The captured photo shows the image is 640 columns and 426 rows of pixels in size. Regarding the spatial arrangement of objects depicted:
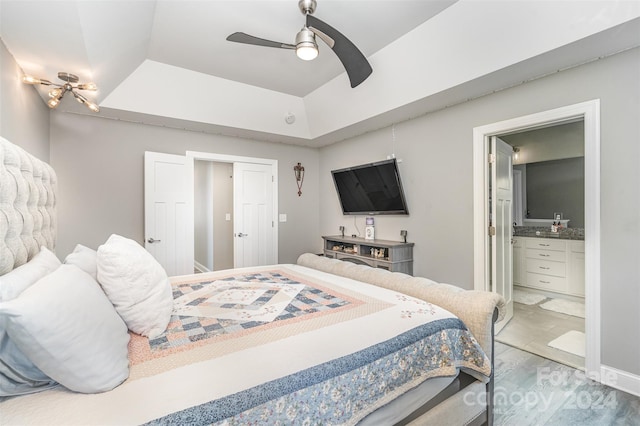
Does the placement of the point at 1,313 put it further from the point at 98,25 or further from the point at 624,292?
the point at 624,292

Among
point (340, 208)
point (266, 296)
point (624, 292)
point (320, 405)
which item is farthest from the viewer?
point (340, 208)

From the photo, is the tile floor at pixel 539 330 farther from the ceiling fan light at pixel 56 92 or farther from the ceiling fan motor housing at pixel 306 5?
the ceiling fan light at pixel 56 92

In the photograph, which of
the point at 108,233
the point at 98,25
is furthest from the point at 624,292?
the point at 108,233

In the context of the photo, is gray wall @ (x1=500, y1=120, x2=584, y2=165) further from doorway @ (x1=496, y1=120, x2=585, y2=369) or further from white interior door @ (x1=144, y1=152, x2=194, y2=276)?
white interior door @ (x1=144, y1=152, x2=194, y2=276)

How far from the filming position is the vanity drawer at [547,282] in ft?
13.6

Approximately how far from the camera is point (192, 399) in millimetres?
853

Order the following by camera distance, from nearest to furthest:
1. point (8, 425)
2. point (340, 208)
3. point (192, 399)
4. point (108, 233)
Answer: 1. point (8, 425)
2. point (192, 399)
3. point (108, 233)
4. point (340, 208)

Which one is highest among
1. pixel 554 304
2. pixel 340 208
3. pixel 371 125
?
pixel 371 125

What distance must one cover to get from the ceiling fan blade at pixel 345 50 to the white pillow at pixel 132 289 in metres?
1.62

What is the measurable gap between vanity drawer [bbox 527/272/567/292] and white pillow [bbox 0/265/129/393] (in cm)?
513

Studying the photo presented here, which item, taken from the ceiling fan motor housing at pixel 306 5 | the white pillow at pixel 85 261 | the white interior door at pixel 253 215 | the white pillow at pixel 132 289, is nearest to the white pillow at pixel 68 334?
the white pillow at pixel 132 289

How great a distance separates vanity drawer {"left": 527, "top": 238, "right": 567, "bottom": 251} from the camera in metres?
4.18

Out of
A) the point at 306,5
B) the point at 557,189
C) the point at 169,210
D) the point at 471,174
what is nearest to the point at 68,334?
the point at 306,5

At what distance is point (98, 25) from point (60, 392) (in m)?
2.06
